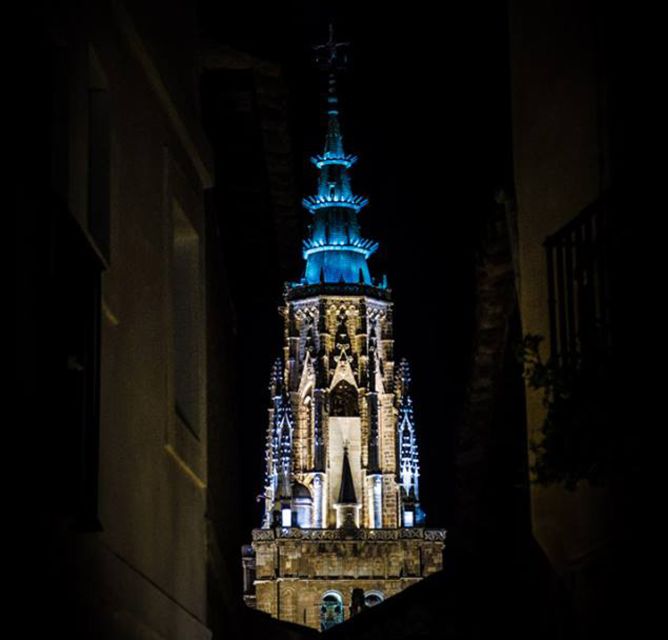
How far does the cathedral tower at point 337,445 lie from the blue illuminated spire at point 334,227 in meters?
0.05

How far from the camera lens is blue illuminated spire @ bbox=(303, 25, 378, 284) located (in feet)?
292

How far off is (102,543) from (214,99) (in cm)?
822

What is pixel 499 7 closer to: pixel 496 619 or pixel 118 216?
pixel 118 216

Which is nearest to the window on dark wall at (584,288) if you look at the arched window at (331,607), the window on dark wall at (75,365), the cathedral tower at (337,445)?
the window on dark wall at (75,365)

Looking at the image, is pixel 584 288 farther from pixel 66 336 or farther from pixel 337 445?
pixel 337 445

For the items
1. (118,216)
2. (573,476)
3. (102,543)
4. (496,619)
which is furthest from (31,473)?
(496,619)

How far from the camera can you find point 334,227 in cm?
8906

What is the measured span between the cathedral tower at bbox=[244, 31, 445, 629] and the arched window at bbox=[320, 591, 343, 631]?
0.05 m

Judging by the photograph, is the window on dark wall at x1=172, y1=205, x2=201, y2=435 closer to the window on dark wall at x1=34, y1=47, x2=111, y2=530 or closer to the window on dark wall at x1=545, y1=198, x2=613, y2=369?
the window on dark wall at x1=545, y1=198, x2=613, y2=369

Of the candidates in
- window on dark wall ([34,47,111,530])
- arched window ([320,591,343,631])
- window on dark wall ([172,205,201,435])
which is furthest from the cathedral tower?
window on dark wall ([34,47,111,530])

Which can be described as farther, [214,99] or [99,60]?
[214,99]

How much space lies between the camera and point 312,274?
89562 millimetres

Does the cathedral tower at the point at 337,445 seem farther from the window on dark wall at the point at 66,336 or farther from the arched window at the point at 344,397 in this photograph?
the window on dark wall at the point at 66,336

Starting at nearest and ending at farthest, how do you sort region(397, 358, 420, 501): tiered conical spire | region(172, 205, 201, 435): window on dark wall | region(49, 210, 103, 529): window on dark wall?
1. region(49, 210, 103, 529): window on dark wall
2. region(172, 205, 201, 435): window on dark wall
3. region(397, 358, 420, 501): tiered conical spire
